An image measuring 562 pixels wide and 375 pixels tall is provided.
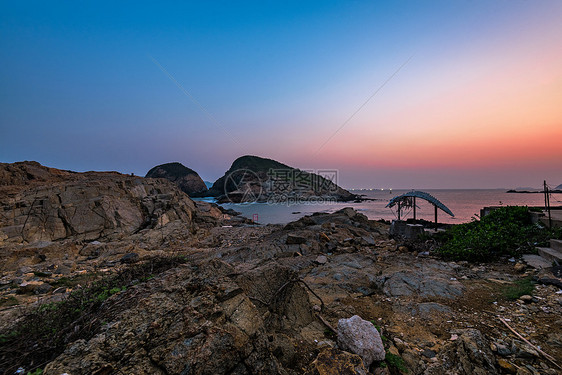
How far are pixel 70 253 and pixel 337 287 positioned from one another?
1251 centimetres

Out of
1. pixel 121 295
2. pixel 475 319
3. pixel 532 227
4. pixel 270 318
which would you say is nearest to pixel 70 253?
pixel 121 295

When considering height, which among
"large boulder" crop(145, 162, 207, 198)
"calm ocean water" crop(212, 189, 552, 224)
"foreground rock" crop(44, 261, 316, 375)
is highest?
"large boulder" crop(145, 162, 207, 198)

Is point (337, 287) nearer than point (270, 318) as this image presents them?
No

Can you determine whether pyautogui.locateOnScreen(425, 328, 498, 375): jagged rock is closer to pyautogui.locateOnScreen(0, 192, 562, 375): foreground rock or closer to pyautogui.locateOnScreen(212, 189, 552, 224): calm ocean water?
pyautogui.locateOnScreen(0, 192, 562, 375): foreground rock

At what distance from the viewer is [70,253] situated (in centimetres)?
1040

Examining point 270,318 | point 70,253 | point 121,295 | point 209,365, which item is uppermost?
point 121,295

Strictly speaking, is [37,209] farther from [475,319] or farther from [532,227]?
[532,227]

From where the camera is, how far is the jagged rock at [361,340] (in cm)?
336

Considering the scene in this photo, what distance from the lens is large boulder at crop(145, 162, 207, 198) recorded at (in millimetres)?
109625

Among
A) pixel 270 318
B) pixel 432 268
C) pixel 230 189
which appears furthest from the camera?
pixel 230 189

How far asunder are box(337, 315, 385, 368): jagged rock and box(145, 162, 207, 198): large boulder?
110m

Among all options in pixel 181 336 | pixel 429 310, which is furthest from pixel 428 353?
pixel 181 336

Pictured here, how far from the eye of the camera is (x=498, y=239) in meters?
9.01

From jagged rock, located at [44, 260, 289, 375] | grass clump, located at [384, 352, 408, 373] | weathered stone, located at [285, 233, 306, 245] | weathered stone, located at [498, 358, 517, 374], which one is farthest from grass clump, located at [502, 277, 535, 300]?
weathered stone, located at [285, 233, 306, 245]
